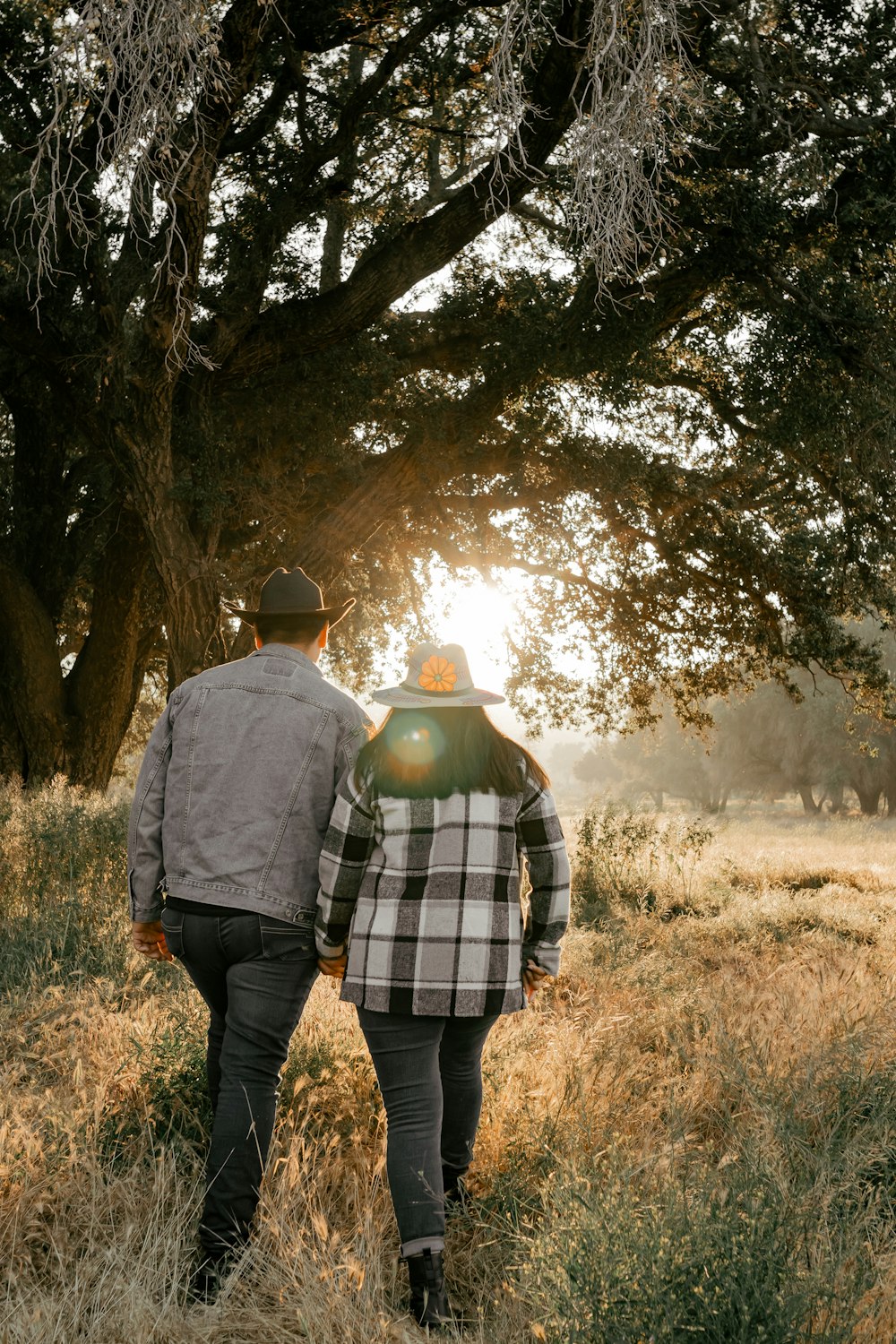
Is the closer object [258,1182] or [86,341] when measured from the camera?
[258,1182]

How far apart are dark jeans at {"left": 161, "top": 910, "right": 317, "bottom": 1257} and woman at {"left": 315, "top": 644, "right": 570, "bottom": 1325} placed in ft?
0.46

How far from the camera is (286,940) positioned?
126 inches

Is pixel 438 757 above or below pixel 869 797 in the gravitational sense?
above

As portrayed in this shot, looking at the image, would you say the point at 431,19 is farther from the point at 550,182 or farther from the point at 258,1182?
the point at 258,1182

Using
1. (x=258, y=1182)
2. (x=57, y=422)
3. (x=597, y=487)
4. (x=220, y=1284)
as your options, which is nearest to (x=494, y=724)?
(x=258, y=1182)

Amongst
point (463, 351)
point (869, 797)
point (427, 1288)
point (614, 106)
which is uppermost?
point (463, 351)

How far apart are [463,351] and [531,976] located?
9081 mm

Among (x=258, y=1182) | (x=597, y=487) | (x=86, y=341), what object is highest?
(x=86, y=341)

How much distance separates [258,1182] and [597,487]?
8.11 m

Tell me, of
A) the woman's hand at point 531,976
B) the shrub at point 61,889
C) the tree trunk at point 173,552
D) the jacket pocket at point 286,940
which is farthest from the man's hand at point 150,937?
the tree trunk at point 173,552

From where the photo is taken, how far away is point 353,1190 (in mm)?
3379

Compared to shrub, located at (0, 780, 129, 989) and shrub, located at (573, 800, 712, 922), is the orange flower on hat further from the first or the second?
shrub, located at (573, 800, 712, 922)

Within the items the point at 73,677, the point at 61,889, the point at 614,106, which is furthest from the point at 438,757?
the point at 73,677

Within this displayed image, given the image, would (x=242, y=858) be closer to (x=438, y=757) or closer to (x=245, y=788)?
(x=245, y=788)
